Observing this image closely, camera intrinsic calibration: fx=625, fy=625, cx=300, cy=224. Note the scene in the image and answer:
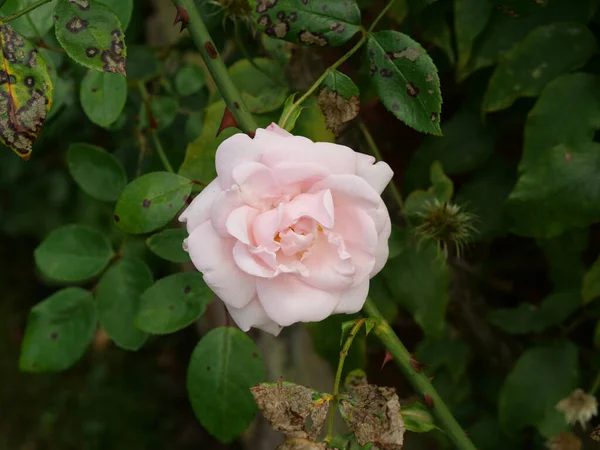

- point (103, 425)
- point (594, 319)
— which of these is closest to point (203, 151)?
point (594, 319)

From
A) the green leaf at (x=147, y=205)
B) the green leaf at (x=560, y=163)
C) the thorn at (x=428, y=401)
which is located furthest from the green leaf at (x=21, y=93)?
the green leaf at (x=560, y=163)

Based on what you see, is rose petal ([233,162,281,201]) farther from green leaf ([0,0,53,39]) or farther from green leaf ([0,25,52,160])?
green leaf ([0,0,53,39])

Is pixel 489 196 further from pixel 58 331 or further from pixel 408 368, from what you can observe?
pixel 58 331

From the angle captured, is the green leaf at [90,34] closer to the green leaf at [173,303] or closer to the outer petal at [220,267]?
the outer petal at [220,267]

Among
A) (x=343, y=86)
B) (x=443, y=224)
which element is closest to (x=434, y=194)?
(x=443, y=224)

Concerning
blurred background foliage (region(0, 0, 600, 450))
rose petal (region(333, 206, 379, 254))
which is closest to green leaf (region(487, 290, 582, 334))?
blurred background foliage (region(0, 0, 600, 450))
